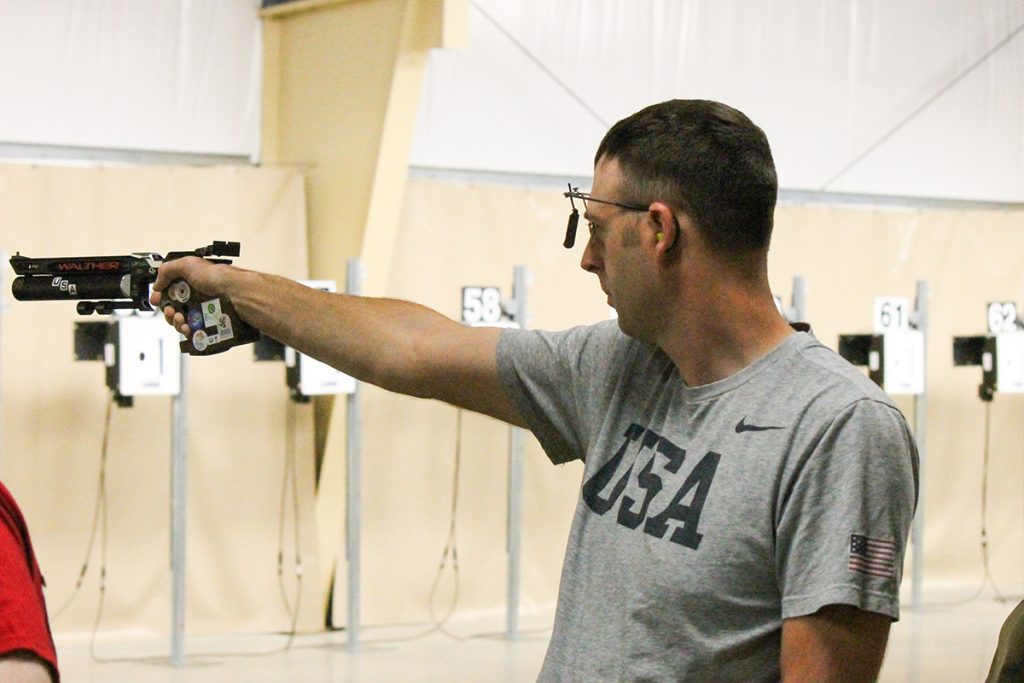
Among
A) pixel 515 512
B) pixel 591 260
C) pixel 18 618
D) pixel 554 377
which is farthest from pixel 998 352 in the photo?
pixel 18 618

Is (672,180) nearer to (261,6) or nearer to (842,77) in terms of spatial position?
(261,6)

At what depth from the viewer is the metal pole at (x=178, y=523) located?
18.9 feet

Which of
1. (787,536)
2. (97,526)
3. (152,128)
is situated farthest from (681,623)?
(152,128)

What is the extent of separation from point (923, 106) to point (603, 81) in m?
2.11

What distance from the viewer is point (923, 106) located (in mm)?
8203

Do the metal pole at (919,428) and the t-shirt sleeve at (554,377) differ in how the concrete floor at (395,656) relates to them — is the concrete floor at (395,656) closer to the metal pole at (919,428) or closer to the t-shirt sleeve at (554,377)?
the metal pole at (919,428)

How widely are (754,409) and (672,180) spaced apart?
0.28 metres

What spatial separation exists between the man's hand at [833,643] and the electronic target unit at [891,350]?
5672 mm

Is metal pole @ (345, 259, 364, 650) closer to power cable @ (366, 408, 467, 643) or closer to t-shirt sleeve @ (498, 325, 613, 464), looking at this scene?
power cable @ (366, 408, 467, 643)

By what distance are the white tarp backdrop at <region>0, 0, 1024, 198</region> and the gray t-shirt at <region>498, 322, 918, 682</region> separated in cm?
521

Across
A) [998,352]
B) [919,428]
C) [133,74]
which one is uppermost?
[133,74]

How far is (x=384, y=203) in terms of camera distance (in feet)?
21.4

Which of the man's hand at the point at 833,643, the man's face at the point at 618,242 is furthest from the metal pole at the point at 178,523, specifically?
the man's hand at the point at 833,643

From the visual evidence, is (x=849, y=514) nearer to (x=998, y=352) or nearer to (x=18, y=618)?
(x=18, y=618)
